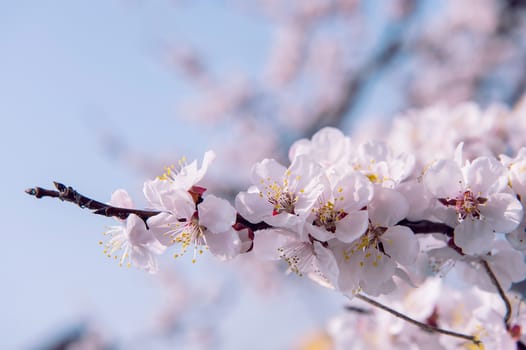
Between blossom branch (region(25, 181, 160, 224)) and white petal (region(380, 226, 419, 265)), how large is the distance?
20.0 inches

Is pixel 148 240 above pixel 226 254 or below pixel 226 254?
above

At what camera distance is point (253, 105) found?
360 inches

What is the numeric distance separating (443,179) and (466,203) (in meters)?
0.07

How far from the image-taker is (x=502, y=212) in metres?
1.07

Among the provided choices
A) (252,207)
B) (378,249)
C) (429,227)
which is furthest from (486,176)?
(252,207)

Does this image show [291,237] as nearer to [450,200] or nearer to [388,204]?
[388,204]

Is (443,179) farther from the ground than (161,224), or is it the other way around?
(161,224)

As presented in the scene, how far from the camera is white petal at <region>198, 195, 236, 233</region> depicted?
100cm

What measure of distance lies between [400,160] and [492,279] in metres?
0.35

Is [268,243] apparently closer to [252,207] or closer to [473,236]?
[252,207]

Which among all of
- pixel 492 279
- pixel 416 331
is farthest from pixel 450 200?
pixel 416 331

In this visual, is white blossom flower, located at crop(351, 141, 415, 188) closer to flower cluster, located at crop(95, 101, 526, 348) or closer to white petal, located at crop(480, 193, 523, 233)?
flower cluster, located at crop(95, 101, 526, 348)

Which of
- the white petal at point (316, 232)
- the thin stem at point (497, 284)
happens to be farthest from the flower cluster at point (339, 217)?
the thin stem at point (497, 284)

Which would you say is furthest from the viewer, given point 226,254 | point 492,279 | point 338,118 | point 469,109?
point 338,118
